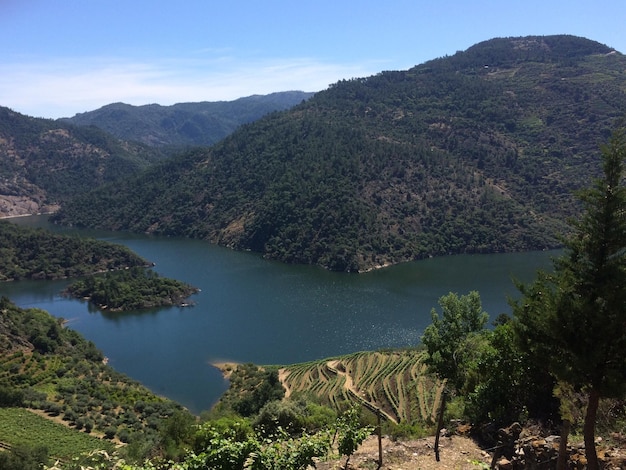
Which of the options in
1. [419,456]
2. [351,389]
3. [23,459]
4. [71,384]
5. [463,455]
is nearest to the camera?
[463,455]

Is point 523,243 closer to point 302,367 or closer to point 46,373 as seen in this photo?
point 302,367

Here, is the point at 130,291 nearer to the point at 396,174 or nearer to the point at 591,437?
the point at 396,174

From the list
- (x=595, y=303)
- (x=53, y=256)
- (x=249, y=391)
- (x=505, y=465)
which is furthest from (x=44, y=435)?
(x=53, y=256)

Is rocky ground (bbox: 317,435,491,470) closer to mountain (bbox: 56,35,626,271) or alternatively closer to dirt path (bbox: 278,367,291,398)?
dirt path (bbox: 278,367,291,398)

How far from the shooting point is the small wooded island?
7781 cm

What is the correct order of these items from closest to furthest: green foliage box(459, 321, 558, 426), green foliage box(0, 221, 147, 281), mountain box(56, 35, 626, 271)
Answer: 1. green foliage box(459, 321, 558, 426)
2. green foliage box(0, 221, 147, 281)
3. mountain box(56, 35, 626, 271)

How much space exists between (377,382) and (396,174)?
3190 inches

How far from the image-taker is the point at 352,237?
101750 millimetres

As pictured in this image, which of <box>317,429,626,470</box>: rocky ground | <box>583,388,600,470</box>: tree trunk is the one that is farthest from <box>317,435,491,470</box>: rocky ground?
<box>583,388,600,470</box>: tree trunk

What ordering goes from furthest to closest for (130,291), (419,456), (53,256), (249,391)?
(53,256) < (130,291) < (249,391) < (419,456)

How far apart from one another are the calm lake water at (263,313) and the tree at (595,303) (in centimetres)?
4201

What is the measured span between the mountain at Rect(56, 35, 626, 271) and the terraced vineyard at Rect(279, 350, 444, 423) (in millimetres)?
42445

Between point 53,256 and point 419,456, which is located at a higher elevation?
point 419,456

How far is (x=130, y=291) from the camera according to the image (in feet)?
263
